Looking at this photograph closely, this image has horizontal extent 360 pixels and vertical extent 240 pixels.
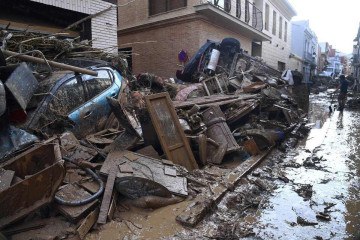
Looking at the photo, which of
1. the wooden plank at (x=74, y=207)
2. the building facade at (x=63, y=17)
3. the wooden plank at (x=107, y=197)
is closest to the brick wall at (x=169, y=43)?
the building facade at (x=63, y=17)

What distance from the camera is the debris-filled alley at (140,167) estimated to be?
3582mm

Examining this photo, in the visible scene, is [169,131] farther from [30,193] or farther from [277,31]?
[277,31]

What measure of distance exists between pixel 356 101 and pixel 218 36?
30.5ft

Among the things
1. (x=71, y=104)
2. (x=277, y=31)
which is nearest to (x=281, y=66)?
(x=277, y=31)

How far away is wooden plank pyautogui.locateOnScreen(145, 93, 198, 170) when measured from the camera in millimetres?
5309

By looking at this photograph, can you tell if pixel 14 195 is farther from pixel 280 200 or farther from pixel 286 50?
pixel 286 50

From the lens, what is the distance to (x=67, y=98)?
561 cm

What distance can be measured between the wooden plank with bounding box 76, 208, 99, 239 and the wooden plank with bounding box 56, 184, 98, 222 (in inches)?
3.8

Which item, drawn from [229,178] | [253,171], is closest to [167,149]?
[229,178]

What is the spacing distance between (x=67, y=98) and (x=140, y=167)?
2.24 metres

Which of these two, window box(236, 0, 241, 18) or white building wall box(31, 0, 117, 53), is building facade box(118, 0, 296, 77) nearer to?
window box(236, 0, 241, 18)

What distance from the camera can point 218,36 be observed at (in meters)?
15.4

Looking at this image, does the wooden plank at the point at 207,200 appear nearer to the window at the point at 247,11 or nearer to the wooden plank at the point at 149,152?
the wooden plank at the point at 149,152

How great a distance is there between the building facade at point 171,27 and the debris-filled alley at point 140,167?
6.52 m
